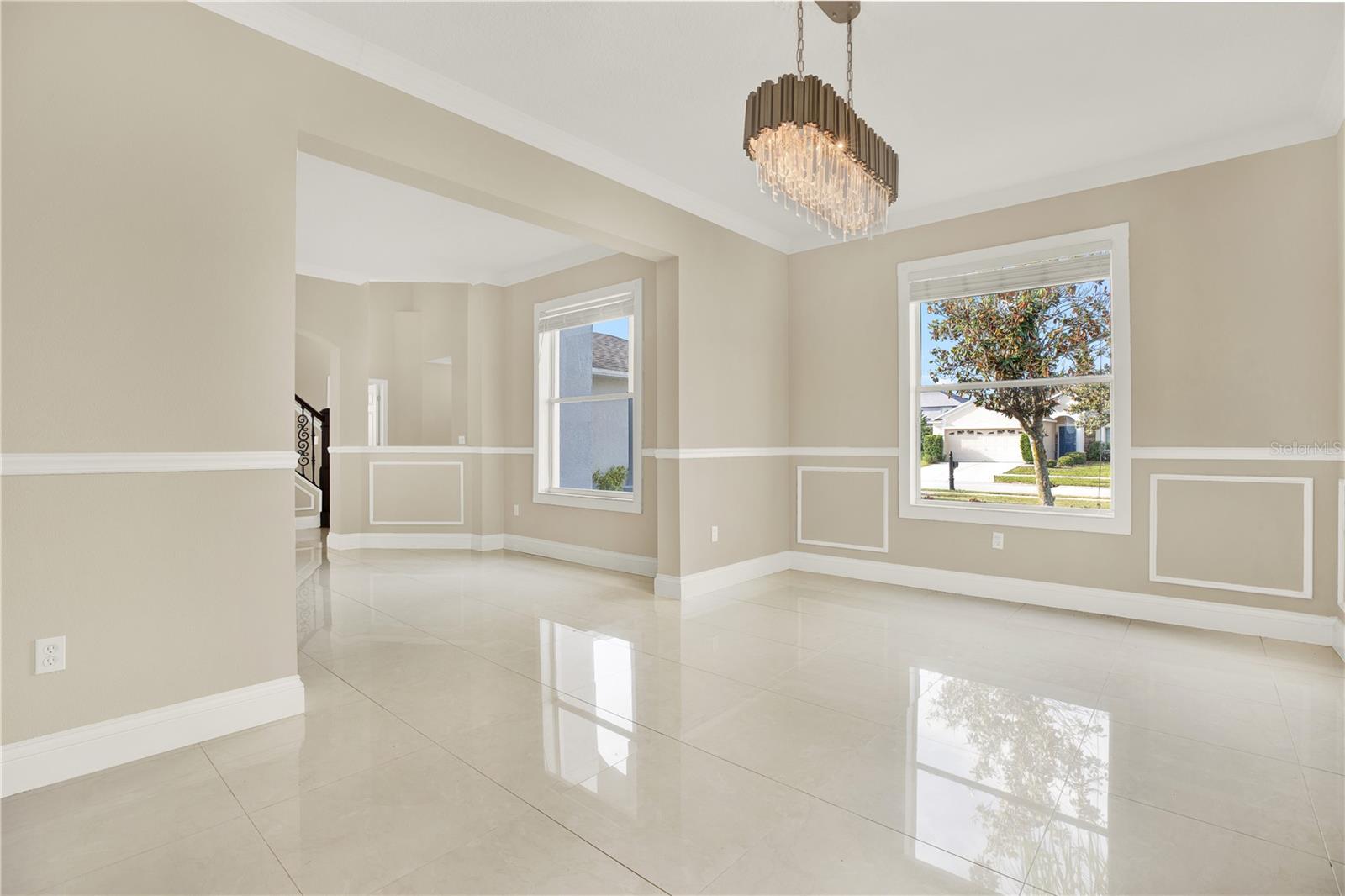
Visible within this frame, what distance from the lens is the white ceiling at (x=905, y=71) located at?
2576mm

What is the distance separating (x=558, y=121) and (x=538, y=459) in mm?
3401

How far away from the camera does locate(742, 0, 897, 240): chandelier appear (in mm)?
2223

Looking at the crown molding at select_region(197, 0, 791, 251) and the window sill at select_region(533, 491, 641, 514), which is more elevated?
the crown molding at select_region(197, 0, 791, 251)

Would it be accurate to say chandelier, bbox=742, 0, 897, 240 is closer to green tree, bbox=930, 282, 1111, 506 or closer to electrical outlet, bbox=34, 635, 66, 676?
green tree, bbox=930, 282, 1111, 506

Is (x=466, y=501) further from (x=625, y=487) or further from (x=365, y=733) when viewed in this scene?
(x=365, y=733)

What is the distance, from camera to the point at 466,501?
259 inches

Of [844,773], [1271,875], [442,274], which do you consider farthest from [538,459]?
[1271,875]

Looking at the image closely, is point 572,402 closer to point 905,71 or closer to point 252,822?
point 905,71

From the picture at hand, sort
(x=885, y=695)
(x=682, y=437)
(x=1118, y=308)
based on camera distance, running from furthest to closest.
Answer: (x=682, y=437) < (x=1118, y=308) < (x=885, y=695)

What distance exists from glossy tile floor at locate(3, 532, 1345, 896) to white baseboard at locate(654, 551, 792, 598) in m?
0.92

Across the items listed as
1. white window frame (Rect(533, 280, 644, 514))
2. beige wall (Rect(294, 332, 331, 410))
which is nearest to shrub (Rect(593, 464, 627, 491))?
white window frame (Rect(533, 280, 644, 514))

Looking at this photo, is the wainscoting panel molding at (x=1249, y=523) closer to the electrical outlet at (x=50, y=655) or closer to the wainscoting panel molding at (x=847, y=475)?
the wainscoting panel molding at (x=847, y=475)

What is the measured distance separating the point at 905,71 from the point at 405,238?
4.07 meters

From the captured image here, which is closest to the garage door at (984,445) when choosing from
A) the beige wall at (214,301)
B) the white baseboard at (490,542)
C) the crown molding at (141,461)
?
the beige wall at (214,301)
